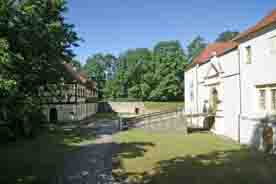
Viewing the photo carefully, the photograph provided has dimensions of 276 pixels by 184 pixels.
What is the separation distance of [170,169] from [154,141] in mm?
7336

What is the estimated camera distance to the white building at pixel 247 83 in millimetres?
14695

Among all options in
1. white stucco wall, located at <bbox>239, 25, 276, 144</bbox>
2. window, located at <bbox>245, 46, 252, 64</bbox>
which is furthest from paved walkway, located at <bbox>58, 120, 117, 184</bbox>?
window, located at <bbox>245, 46, 252, 64</bbox>

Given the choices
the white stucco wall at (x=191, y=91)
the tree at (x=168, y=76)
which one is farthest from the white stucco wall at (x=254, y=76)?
the tree at (x=168, y=76)

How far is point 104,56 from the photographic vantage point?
86375 mm

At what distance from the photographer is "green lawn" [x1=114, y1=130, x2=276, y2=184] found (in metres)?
9.46

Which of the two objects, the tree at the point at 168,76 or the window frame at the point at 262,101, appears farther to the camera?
the tree at the point at 168,76

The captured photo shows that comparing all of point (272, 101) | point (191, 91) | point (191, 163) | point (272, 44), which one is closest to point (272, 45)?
point (272, 44)

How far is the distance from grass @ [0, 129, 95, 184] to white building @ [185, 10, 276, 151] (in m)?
11.0

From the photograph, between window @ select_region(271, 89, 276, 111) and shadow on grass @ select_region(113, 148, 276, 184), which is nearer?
shadow on grass @ select_region(113, 148, 276, 184)

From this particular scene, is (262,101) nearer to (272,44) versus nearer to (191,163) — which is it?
(272,44)

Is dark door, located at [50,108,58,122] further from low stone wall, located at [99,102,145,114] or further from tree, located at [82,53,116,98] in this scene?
tree, located at [82,53,116,98]

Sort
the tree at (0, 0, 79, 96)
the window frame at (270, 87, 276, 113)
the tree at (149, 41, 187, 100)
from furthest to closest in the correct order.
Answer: the tree at (149, 41, 187, 100)
the window frame at (270, 87, 276, 113)
the tree at (0, 0, 79, 96)

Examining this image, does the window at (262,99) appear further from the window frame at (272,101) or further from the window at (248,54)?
the window at (248,54)

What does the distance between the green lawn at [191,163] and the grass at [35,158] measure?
2.86 m
